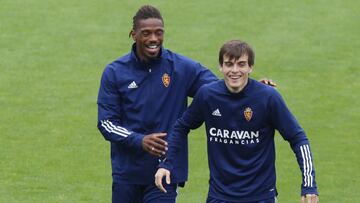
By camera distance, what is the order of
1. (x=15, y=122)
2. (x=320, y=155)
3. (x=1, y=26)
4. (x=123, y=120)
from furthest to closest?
(x=1, y=26), (x=15, y=122), (x=320, y=155), (x=123, y=120)

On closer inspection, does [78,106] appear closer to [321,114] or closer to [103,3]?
[321,114]

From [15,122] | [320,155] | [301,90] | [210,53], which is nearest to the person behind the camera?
[320,155]

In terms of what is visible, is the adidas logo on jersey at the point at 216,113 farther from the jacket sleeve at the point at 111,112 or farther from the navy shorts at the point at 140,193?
the navy shorts at the point at 140,193

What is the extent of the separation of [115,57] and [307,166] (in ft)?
36.7

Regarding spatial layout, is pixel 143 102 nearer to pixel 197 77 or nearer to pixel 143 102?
pixel 143 102

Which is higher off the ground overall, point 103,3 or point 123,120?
point 103,3

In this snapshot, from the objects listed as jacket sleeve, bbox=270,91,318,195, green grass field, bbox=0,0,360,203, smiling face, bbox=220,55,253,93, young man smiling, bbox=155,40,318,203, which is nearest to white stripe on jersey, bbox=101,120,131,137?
young man smiling, bbox=155,40,318,203

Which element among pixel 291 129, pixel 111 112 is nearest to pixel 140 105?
pixel 111 112

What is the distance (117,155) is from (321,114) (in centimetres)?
763

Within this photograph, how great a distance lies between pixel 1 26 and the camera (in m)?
21.0

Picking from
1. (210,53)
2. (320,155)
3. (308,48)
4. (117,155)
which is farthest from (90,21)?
(117,155)

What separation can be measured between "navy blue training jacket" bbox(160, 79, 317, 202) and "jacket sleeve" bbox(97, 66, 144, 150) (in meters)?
0.84

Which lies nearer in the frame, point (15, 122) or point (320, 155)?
point (320, 155)

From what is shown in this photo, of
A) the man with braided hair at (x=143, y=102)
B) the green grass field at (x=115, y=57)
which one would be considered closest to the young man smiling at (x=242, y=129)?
the man with braided hair at (x=143, y=102)
